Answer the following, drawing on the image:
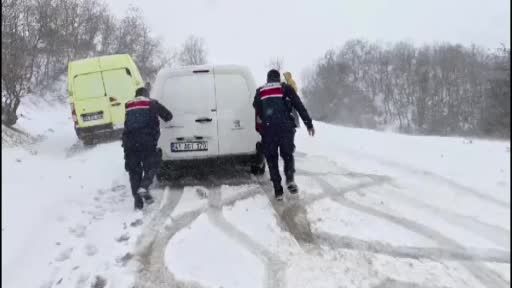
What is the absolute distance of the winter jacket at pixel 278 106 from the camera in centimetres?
657

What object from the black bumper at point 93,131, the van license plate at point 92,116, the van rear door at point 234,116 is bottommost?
the black bumper at point 93,131

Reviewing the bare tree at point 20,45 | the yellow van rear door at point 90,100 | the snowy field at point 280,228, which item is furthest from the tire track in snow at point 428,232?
the bare tree at point 20,45

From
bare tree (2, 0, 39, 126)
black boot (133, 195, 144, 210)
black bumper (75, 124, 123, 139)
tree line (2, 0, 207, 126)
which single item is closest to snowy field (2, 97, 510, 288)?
black boot (133, 195, 144, 210)

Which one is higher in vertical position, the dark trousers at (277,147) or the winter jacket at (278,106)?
the winter jacket at (278,106)

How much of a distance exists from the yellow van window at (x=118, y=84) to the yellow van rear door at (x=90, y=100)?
143 millimetres

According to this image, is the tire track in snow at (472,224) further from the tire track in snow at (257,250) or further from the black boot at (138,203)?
the black boot at (138,203)

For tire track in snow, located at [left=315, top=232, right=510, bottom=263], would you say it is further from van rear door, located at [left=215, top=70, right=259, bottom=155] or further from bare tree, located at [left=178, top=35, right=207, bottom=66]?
bare tree, located at [left=178, top=35, right=207, bottom=66]

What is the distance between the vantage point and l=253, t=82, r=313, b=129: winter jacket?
21.6ft

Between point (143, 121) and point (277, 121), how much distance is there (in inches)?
67.8

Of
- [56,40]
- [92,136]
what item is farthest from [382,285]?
[56,40]

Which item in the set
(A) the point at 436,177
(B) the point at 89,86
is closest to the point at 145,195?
(A) the point at 436,177

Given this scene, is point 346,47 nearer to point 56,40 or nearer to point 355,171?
point 56,40

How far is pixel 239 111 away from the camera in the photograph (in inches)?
293

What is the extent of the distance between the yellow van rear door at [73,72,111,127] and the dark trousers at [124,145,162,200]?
20.2ft
